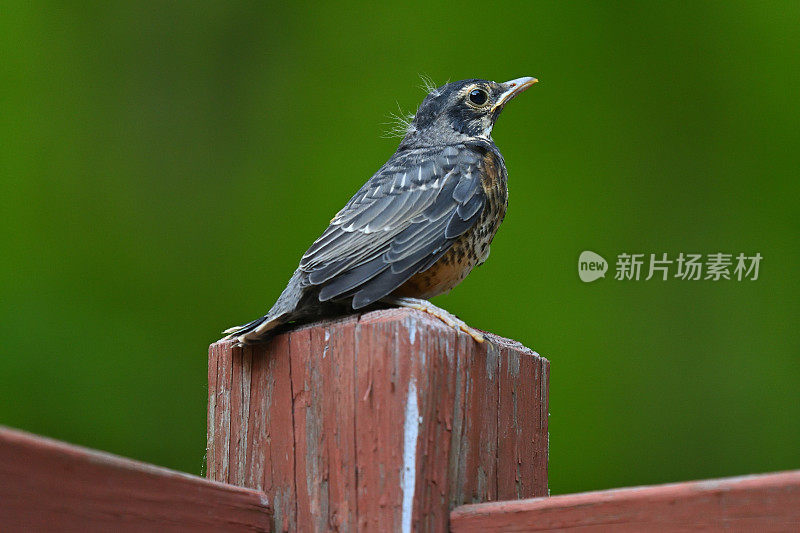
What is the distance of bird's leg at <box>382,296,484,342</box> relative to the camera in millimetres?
1401

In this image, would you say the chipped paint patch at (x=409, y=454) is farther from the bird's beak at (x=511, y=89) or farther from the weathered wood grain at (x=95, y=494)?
the bird's beak at (x=511, y=89)

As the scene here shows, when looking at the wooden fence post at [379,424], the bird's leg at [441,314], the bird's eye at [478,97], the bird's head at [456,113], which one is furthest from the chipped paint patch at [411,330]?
the bird's eye at [478,97]

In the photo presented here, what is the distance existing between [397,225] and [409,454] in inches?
27.6

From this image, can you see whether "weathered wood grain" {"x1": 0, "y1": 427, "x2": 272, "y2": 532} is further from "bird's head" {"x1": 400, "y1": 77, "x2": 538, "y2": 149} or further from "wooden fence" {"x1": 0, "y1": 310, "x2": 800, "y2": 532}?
"bird's head" {"x1": 400, "y1": 77, "x2": 538, "y2": 149}

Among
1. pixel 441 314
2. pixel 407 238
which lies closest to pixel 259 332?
pixel 441 314

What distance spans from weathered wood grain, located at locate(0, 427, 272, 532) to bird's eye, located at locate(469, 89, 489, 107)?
1.52m

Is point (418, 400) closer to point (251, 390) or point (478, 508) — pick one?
point (478, 508)

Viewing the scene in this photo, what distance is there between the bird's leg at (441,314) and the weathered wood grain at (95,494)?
0.42 meters

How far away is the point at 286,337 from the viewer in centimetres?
147

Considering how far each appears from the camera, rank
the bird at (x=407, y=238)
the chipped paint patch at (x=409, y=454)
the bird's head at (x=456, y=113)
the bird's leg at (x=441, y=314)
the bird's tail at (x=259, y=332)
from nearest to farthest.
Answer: the chipped paint patch at (x=409, y=454), the bird's leg at (x=441, y=314), the bird's tail at (x=259, y=332), the bird at (x=407, y=238), the bird's head at (x=456, y=113)

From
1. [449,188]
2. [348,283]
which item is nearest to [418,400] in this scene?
[348,283]

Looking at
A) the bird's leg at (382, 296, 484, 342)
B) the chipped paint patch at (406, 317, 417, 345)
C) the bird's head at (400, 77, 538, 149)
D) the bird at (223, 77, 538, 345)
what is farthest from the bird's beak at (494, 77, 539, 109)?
the chipped paint patch at (406, 317, 417, 345)

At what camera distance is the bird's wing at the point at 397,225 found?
1.71 meters

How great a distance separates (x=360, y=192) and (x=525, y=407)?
0.77 metres
